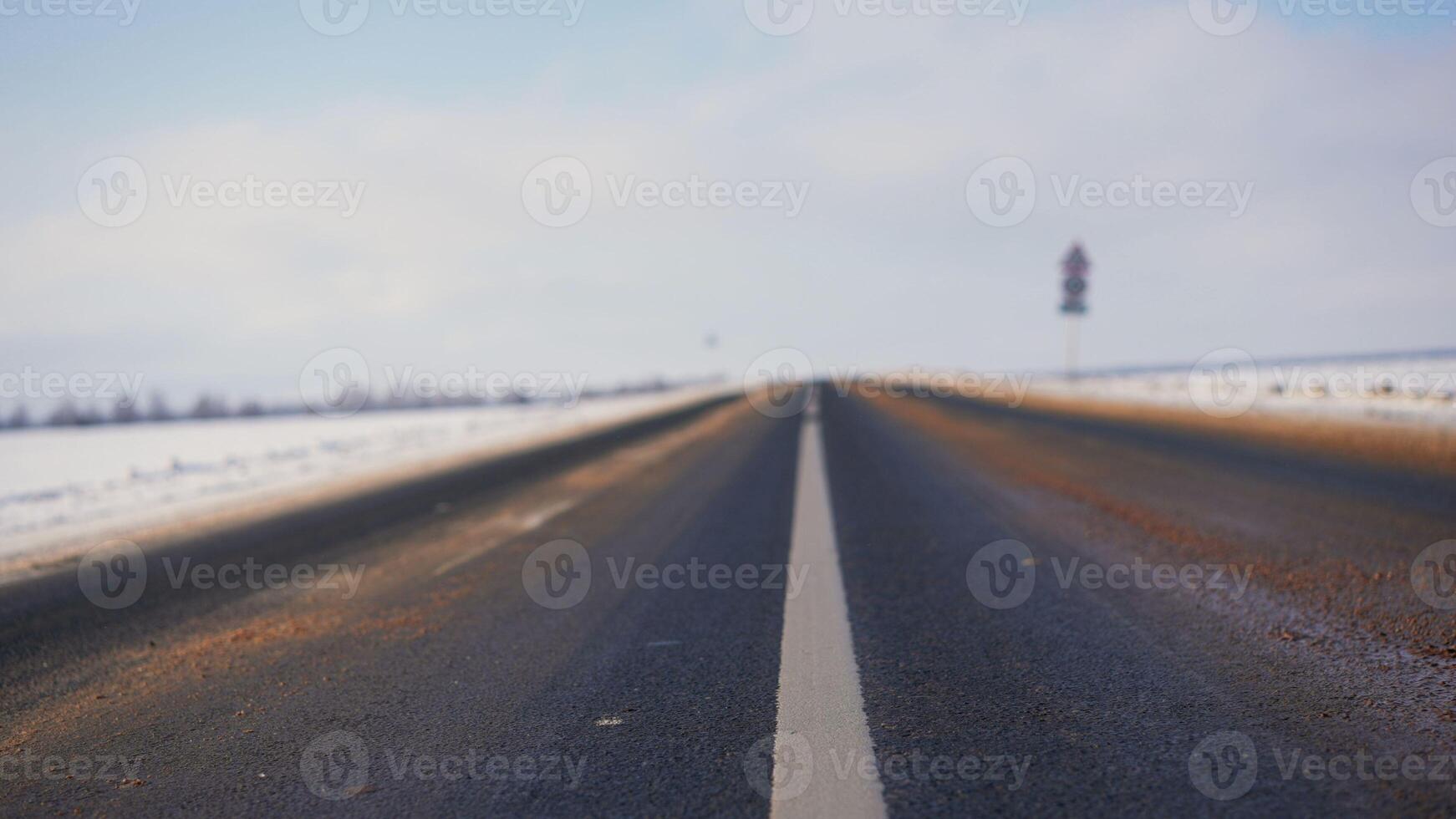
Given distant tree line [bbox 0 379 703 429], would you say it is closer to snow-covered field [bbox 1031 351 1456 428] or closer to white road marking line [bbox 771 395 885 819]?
snow-covered field [bbox 1031 351 1456 428]

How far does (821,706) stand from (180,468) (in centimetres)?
1458

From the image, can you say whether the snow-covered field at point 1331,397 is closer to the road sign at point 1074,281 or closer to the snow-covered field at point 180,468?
the road sign at point 1074,281

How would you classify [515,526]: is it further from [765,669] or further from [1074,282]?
[1074,282]

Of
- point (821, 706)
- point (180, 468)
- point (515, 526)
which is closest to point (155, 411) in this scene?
point (180, 468)

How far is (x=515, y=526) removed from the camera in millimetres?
7168

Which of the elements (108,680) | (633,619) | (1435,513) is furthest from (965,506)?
(108,680)

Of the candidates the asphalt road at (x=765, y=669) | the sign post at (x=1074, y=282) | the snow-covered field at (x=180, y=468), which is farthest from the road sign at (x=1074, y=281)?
the asphalt road at (x=765, y=669)

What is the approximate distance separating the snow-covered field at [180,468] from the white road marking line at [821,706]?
21.6 feet

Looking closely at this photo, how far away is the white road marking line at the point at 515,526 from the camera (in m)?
5.73

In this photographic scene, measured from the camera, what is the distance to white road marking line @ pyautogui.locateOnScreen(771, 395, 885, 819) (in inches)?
86.2

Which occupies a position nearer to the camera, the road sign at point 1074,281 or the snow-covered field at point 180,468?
the snow-covered field at point 180,468

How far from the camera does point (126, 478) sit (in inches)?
479

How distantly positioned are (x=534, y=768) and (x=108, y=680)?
7.94ft

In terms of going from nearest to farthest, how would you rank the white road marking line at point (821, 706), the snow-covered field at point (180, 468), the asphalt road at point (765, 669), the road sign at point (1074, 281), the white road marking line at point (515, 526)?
the white road marking line at point (821, 706), the asphalt road at point (765, 669), the white road marking line at point (515, 526), the snow-covered field at point (180, 468), the road sign at point (1074, 281)
